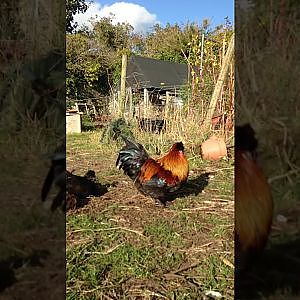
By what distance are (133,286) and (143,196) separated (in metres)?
1.43

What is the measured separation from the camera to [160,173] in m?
2.80

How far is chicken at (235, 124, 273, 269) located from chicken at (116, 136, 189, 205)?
6.98ft

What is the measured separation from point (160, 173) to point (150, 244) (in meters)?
0.77

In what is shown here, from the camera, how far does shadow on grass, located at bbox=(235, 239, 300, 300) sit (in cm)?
59

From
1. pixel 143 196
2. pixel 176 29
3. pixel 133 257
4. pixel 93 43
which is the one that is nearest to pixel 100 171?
pixel 143 196

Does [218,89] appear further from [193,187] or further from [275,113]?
[275,113]

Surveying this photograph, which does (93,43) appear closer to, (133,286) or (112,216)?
(112,216)

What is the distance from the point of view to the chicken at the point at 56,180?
624 millimetres

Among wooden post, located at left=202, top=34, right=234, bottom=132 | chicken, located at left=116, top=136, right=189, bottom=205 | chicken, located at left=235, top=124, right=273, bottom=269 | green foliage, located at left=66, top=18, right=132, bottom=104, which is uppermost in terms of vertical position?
green foliage, located at left=66, top=18, right=132, bottom=104

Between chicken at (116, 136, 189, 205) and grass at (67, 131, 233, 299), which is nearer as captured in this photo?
grass at (67, 131, 233, 299)

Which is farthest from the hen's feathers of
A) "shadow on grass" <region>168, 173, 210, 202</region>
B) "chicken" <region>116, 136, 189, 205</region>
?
"shadow on grass" <region>168, 173, 210, 202</region>

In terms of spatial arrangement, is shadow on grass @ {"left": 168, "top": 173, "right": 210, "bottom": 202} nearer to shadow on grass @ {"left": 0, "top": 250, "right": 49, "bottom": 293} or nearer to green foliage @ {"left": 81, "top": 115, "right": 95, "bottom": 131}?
shadow on grass @ {"left": 0, "top": 250, "right": 49, "bottom": 293}

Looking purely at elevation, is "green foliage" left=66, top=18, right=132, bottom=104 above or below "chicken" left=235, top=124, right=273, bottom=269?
above

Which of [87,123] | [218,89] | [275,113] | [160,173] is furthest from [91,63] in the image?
[275,113]
